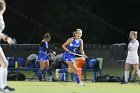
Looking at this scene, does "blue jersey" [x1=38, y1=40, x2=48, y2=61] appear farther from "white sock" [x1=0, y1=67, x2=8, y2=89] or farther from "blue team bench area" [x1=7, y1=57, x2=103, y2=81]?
"white sock" [x1=0, y1=67, x2=8, y2=89]

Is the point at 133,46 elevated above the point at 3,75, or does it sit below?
above

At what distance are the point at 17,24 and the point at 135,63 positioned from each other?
18.1 m

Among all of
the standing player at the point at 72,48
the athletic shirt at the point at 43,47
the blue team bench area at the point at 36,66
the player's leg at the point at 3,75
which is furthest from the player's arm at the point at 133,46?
the player's leg at the point at 3,75

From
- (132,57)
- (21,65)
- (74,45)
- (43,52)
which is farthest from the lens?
(21,65)

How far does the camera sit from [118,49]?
1145 inches

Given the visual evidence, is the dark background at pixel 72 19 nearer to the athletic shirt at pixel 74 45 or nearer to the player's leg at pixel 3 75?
the athletic shirt at pixel 74 45

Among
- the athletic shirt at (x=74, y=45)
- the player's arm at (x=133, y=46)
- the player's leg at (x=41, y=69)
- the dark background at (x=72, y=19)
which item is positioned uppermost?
the dark background at (x=72, y=19)

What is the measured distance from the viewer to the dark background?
40594 mm

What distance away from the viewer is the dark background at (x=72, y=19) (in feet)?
133

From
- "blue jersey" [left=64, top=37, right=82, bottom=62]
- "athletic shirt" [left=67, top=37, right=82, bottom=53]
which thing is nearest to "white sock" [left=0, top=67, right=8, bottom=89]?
"blue jersey" [left=64, top=37, right=82, bottom=62]

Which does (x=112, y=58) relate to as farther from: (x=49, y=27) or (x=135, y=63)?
(x=49, y=27)

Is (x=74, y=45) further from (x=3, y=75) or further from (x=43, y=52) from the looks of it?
(x=3, y=75)

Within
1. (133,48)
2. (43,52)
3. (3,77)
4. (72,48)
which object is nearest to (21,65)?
(43,52)

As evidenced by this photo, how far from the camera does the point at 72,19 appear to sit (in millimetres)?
40906
